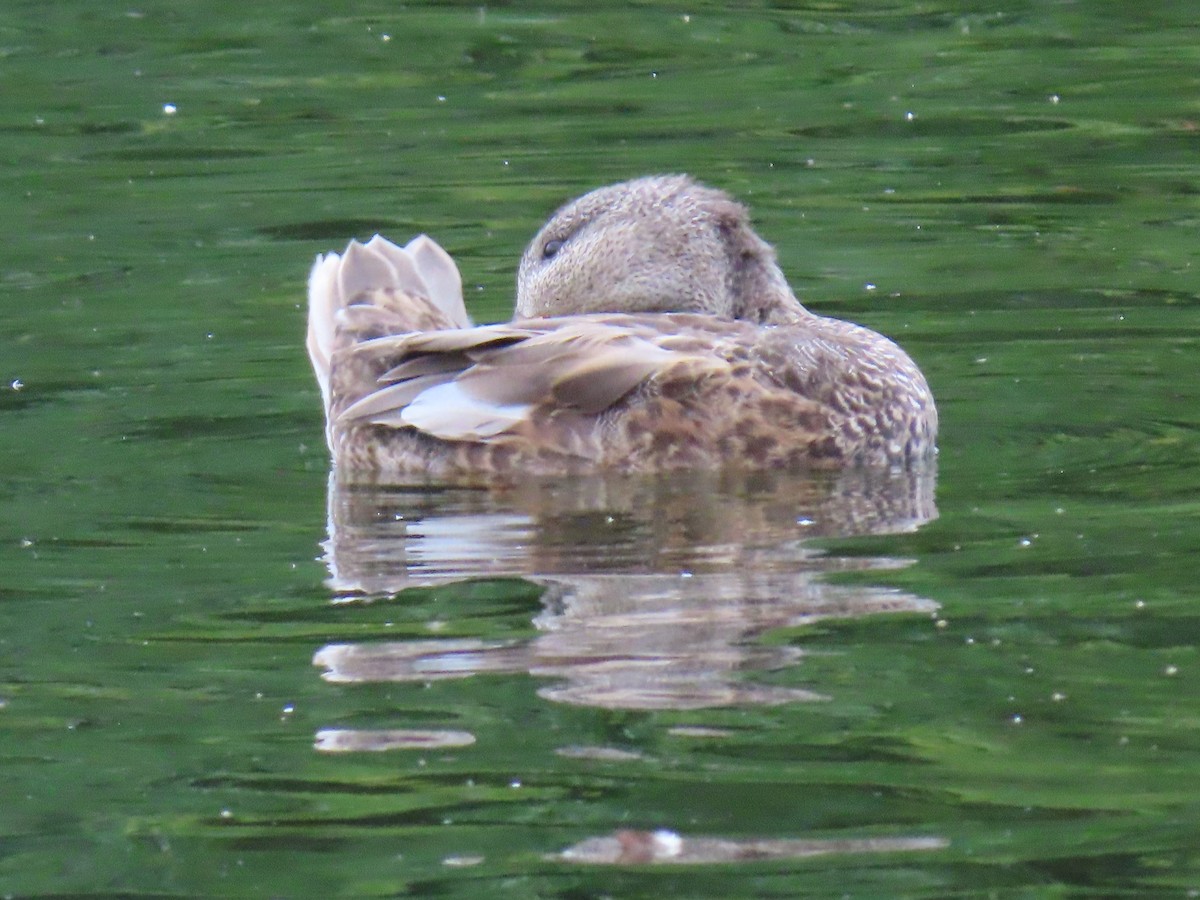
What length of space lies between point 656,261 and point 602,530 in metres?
1.79

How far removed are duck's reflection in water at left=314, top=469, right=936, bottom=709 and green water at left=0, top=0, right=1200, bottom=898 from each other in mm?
23

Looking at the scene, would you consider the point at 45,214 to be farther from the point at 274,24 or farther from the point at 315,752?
the point at 315,752

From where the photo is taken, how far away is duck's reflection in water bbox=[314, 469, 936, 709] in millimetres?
5371

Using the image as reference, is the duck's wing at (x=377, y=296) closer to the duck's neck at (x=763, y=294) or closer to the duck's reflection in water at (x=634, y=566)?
the duck's reflection in water at (x=634, y=566)

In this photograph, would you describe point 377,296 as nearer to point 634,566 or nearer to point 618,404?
point 618,404

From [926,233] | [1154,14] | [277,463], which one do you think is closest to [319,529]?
[277,463]

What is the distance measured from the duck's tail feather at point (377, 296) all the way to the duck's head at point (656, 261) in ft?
1.28

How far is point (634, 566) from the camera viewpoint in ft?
20.5

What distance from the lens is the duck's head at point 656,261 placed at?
326 inches

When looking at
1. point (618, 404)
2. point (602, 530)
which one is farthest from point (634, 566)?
point (618, 404)

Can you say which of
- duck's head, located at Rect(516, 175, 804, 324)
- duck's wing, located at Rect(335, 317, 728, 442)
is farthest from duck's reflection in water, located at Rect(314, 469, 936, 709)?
duck's head, located at Rect(516, 175, 804, 324)

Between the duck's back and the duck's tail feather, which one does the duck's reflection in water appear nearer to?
the duck's back

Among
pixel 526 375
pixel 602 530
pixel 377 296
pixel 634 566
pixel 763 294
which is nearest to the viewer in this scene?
pixel 634 566

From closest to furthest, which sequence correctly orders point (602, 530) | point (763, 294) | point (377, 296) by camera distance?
point (602, 530) < point (763, 294) < point (377, 296)
